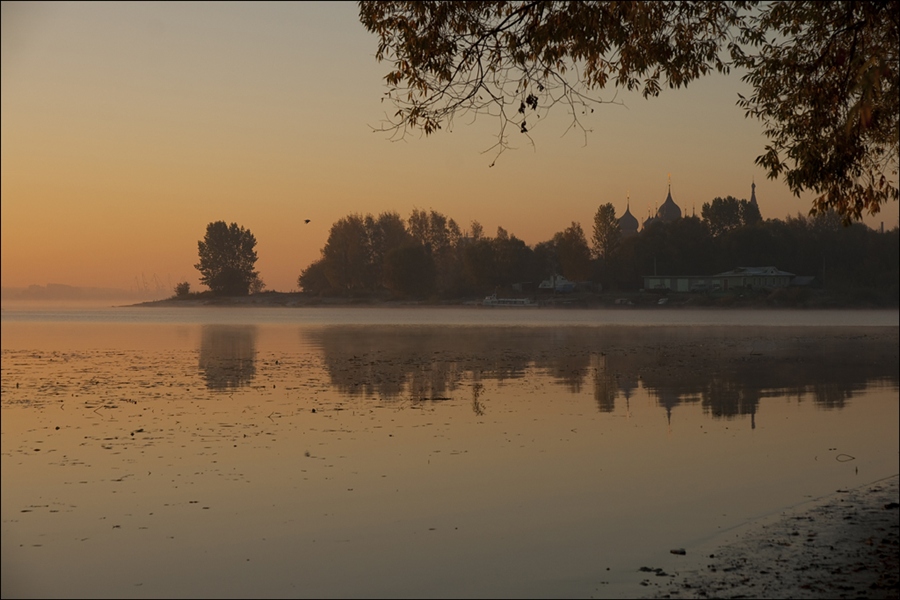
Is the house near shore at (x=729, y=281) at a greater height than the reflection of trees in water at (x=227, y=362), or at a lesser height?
greater

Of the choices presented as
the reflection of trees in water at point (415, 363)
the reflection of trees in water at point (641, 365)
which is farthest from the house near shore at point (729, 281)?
the reflection of trees in water at point (415, 363)

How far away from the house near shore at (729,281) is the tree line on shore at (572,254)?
1.40 metres

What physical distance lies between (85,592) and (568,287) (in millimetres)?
160460

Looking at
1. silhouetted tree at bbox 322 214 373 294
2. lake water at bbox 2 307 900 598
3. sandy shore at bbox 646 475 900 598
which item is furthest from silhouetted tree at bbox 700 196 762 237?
sandy shore at bbox 646 475 900 598

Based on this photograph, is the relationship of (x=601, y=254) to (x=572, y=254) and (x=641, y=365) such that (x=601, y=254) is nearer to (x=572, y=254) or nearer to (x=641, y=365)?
(x=572, y=254)

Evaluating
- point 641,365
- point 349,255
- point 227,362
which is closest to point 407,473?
point 641,365

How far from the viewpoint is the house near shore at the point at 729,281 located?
135 meters

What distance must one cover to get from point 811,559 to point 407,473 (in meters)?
7.27

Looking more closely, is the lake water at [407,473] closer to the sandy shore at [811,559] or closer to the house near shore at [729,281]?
the sandy shore at [811,559]

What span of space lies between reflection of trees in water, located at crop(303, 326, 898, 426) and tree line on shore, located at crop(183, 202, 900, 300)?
77.1 m

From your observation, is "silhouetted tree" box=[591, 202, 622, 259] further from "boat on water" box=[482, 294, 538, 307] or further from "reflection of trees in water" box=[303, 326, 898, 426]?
"reflection of trees in water" box=[303, 326, 898, 426]

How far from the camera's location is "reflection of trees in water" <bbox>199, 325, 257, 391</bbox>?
106ft

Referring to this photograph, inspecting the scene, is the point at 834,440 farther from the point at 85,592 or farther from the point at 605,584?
the point at 85,592

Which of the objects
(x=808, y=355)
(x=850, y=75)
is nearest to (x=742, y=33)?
(x=850, y=75)
